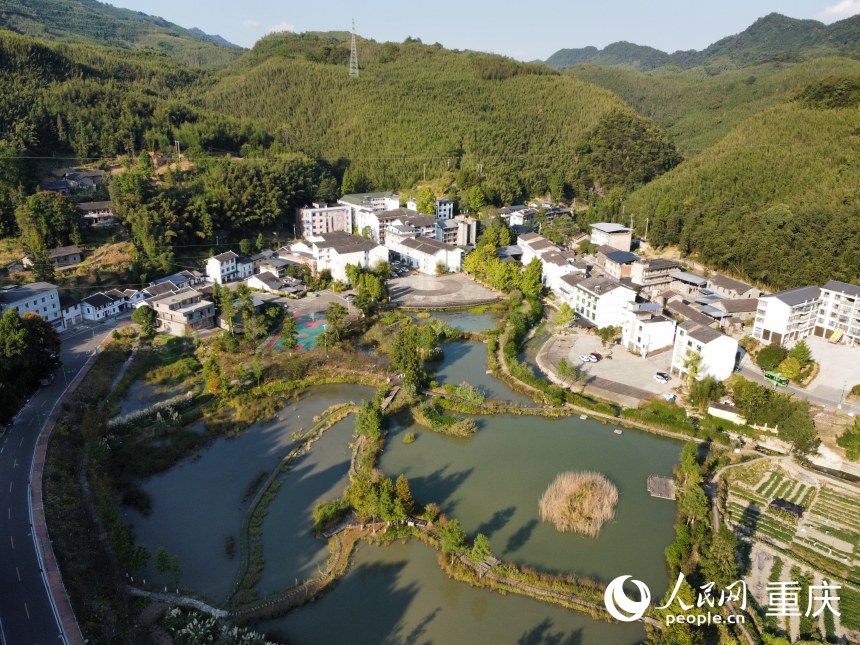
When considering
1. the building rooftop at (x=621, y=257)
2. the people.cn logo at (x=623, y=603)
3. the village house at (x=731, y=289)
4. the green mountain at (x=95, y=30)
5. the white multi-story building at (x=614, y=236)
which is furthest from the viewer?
the green mountain at (x=95, y=30)

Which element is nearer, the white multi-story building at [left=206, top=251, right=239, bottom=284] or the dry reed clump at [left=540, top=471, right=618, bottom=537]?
the dry reed clump at [left=540, top=471, right=618, bottom=537]

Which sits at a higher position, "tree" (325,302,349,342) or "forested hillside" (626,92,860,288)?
"forested hillside" (626,92,860,288)

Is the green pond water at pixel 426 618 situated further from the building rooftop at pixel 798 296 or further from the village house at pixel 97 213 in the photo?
the village house at pixel 97 213

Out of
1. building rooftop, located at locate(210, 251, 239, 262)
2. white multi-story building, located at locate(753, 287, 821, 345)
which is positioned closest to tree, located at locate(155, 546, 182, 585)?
building rooftop, located at locate(210, 251, 239, 262)

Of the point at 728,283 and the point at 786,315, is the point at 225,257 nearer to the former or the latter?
the point at 728,283

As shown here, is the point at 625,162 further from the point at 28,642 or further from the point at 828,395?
the point at 28,642

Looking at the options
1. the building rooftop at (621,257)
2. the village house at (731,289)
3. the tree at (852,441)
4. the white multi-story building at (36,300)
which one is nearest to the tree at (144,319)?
the white multi-story building at (36,300)

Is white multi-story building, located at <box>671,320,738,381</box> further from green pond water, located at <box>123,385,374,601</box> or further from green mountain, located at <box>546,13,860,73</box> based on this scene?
green mountain, located at <box>546,13,860,73</box>
